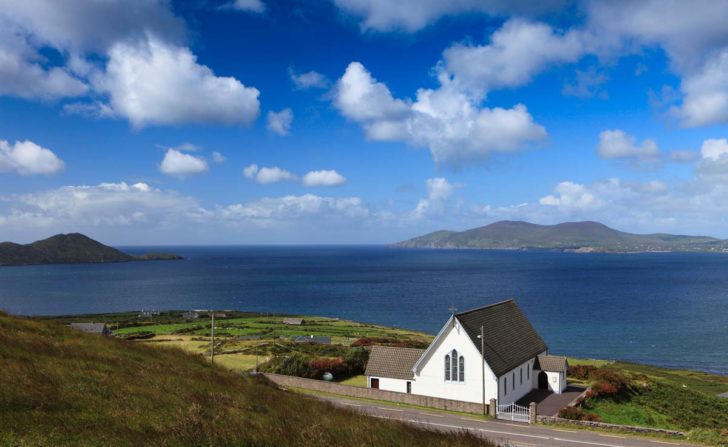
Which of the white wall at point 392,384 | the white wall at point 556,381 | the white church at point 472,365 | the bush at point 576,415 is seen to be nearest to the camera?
the bush at point 576,415

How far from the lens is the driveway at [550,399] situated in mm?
37312

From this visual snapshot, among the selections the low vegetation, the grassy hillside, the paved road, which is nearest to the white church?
the low vegetation

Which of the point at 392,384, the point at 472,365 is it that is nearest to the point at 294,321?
the point at 392,384

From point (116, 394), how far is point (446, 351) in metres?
27.4

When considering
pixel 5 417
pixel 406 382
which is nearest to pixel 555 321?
pixel 406 382

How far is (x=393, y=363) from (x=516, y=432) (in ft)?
47.5

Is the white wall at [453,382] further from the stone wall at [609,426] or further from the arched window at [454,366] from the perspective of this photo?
the stone wall at [609,426]

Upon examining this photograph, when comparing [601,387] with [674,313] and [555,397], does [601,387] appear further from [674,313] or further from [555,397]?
[674,313]

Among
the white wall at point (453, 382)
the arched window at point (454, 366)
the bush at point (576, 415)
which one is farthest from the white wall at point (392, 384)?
the bush at point (576, 415)

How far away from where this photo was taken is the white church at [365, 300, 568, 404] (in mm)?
37719

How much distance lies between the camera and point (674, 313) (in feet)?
378

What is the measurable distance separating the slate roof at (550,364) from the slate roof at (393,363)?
1053 centimetres

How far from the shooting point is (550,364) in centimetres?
4344

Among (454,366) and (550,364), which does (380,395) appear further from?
(550,364)
